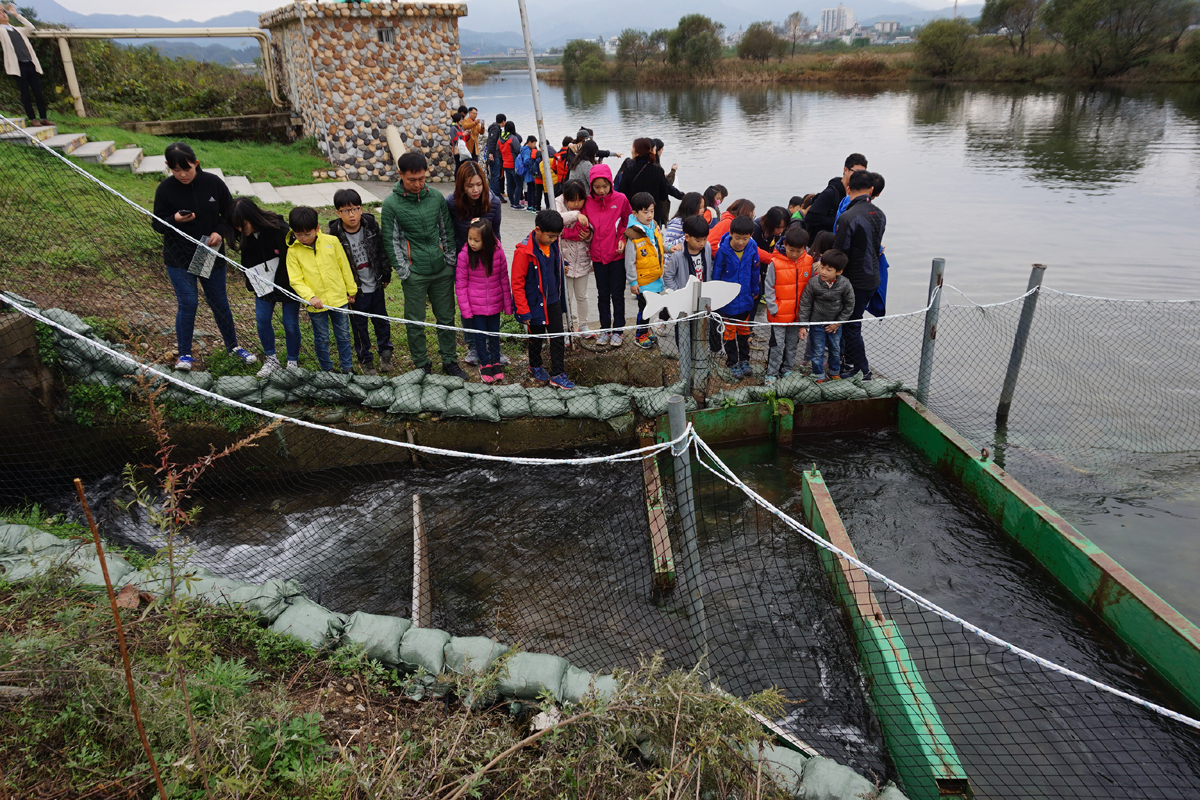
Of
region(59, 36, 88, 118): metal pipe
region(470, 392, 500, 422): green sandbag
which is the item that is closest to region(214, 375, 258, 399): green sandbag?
region(470, 392, 500, 422): green sandbag

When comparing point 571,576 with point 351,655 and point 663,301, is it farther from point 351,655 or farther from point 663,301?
point 663,301

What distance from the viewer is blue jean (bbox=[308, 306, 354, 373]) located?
545 centimetres

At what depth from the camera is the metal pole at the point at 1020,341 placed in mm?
5414

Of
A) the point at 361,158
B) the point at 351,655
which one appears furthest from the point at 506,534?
the point at 361,158

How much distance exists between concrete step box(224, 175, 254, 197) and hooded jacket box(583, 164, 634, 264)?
21.2 ft

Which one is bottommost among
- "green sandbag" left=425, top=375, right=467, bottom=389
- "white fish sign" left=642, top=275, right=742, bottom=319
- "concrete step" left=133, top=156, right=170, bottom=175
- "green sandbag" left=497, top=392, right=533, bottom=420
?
"green sandbag" left=497, top=392, right=533, bottom=420

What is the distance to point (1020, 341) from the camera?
569 cm

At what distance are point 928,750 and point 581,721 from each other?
57.8 inches

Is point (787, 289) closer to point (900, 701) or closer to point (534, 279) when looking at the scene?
point (534, 279)

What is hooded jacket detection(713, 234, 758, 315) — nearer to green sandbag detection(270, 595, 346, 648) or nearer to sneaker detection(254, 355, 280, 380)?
sneaker detection(254, 355, 280, 380)

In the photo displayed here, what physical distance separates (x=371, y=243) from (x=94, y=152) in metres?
6.79

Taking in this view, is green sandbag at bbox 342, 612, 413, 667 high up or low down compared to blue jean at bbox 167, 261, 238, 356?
down

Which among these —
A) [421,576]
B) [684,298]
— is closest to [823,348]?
[684,298]

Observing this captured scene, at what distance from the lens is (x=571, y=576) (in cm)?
450
